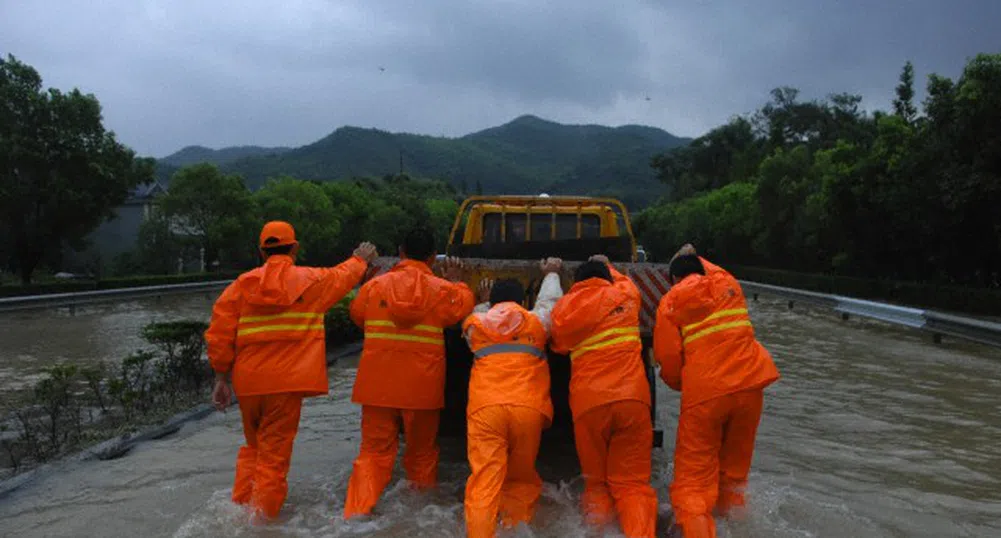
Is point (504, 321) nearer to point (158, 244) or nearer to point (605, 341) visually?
point (605, 341)

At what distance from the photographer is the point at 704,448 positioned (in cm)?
508

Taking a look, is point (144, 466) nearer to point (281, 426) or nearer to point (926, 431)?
point (281, 426)

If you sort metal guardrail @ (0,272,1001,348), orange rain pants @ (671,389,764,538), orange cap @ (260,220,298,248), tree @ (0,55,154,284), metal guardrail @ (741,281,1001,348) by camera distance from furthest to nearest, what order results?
tree @ (0,55,154,284)
metal guardrail @ (0,272,1001,348)
metal guardrail @ (741,281,1001,348)
orange cap @ (260,220,298,248)
orange rain pants @ (671,389,764,538)

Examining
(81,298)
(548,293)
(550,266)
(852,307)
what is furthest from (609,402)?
(81,298)

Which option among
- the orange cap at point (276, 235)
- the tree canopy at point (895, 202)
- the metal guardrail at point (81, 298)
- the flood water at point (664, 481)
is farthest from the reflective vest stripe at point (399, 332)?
the tree canopy at point (895, 202)

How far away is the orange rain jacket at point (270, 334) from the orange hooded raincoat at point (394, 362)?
1.08 feet

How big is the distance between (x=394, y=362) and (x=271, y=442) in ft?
3.00

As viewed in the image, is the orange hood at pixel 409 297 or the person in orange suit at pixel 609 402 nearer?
the person in orange suit at pixel 609 402

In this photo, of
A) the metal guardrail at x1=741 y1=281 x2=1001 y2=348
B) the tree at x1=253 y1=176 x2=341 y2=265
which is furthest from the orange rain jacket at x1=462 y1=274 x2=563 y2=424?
the tree at x1=253 y1=176 x2=341 y2=265

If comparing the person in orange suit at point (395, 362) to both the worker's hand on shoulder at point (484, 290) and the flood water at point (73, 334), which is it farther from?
the flood water at point (73, 334)

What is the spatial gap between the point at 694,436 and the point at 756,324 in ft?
51.1

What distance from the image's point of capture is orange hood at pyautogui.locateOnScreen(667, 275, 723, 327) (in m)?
5.16

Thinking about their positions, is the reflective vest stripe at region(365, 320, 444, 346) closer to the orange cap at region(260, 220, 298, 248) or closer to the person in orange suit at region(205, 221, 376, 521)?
the person in orange suit at region(205, 221, 376, 521)

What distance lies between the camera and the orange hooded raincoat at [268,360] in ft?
17.3
